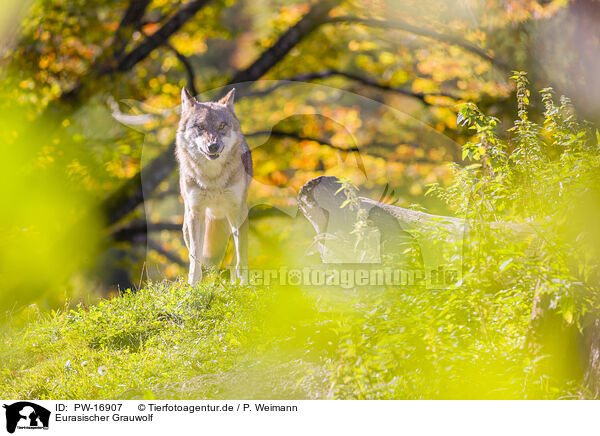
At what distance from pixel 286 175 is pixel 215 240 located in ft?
2.95

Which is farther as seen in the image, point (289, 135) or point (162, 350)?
point (289, 135)

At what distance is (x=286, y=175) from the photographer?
427 cm

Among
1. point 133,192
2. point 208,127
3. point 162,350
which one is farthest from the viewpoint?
point 133,192

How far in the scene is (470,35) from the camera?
4012 mm

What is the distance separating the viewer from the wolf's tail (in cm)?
416

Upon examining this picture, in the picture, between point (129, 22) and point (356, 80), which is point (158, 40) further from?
point (356, 80)

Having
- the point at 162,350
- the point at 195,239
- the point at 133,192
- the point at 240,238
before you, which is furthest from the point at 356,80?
the point at 162,350

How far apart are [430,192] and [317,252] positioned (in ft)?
3.73

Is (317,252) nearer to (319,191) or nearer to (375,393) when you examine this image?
(319,191)

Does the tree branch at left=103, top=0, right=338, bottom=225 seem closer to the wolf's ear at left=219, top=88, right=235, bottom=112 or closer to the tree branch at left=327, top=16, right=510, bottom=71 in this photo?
the wolf's ear at left=219, top=88, right=235, bottom=112

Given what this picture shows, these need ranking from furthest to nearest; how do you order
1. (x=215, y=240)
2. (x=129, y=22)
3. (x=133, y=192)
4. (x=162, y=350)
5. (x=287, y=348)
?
(x=133, y=192) < (x=129, y=22) < (x=215, y=240) < (x=162, y=350) < (x=287, y=348)

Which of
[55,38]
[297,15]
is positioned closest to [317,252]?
[297,15]

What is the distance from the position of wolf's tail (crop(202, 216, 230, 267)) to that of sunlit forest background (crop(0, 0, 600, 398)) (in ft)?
0.34
